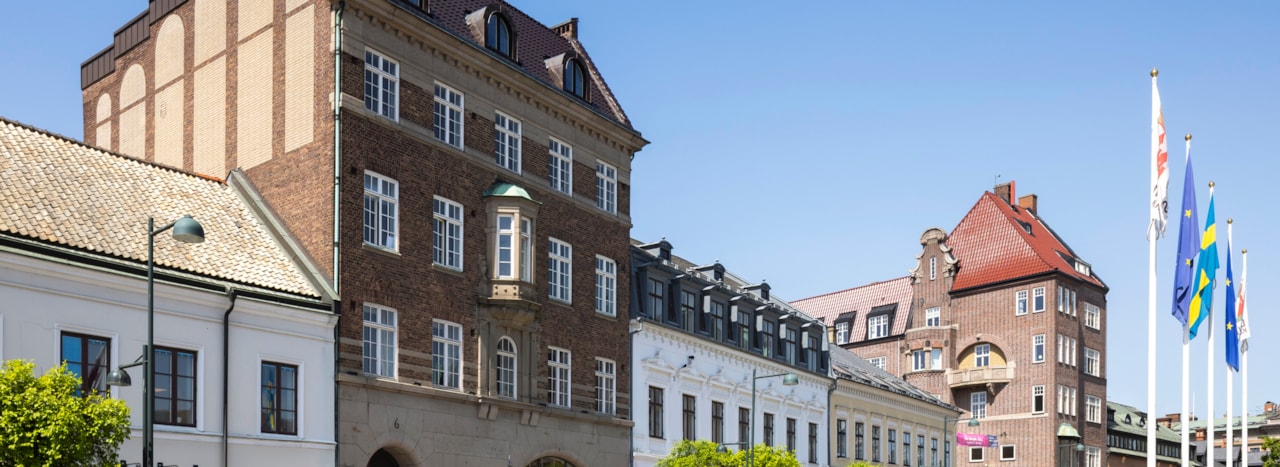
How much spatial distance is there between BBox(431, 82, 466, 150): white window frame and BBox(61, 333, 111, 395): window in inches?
448

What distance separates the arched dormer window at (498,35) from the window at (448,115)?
2441mm

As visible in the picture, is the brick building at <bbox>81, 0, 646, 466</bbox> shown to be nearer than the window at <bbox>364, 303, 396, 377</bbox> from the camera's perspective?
No

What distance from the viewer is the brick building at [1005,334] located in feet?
283

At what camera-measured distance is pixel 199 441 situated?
95.8ft

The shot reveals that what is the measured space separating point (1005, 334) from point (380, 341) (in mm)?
61110

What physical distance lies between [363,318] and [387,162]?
4.04m

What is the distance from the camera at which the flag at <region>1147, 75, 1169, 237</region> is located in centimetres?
3750

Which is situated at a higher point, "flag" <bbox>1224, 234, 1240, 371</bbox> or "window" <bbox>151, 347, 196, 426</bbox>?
"flag" <bbox>1224, 234, 1240, 371</bbox>

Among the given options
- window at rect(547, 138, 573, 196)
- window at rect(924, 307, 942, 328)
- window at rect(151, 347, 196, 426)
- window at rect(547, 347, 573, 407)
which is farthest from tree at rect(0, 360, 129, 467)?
window at rect(924, 307, 942, 328)

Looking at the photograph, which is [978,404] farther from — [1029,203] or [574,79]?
[574,79]

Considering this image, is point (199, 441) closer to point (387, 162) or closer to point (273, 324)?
point (273, 324)

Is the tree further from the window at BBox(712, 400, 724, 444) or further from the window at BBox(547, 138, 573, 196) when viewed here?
the window at BBox(712, 400, 724, 444)

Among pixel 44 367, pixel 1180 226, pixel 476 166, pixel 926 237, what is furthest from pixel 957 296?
pixel 44 367

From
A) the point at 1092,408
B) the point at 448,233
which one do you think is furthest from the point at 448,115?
the point at 1092,408
